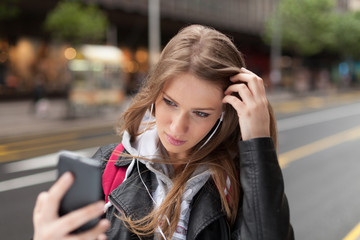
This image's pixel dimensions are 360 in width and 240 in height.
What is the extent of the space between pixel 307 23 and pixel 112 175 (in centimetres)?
3656

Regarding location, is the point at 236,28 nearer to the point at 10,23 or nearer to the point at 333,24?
the point at 333,24

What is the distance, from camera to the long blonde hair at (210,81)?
4.41ft

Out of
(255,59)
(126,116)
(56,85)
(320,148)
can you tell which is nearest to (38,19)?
(56,85)

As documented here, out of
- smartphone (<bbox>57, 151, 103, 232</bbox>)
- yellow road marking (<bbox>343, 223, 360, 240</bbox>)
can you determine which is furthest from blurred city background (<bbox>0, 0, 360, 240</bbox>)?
smartphone (<bbox>57, 151, 103, 232</bbox>)

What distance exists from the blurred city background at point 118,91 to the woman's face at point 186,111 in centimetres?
37

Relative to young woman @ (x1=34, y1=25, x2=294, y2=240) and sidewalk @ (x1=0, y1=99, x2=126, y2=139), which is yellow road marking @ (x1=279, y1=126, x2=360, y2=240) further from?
sidewalk @ (x1=0, y1=99, x2=126, y2=139)

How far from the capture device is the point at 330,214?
5.20 m

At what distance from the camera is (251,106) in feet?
4.34

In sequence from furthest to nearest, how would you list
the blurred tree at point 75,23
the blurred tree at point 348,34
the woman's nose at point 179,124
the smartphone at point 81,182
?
the blurred tree at point 348,34 < the blurred tree at point 75,23 < the woman's nose at point 179,124 < the smartphone at point 81,182

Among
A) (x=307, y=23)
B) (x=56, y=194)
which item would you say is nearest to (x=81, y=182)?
(x=56, y=194)

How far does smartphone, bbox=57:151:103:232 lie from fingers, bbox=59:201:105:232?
0.02 metres

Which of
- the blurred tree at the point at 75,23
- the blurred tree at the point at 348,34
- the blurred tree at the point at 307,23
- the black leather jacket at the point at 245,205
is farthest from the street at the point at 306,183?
the blurred tree at the point at 348,34

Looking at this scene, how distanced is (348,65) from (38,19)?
1606 inches

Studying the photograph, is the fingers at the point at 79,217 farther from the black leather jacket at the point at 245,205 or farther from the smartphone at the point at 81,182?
the black leather jacket at the point at 245,205
